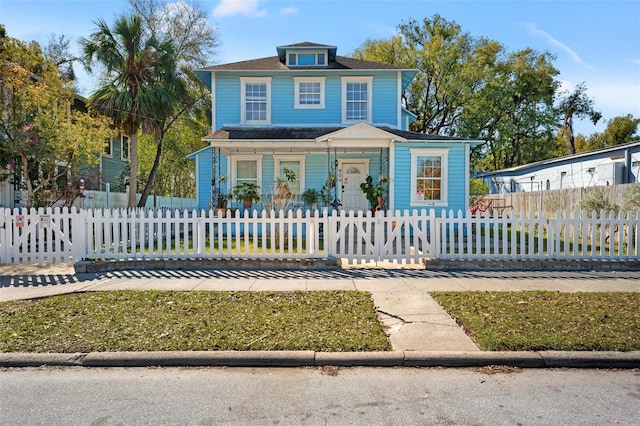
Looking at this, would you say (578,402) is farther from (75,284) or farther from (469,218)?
(75,284)

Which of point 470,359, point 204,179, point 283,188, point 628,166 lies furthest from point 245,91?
point 628,166

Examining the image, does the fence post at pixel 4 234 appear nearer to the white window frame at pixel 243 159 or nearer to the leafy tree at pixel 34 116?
the leafy tree at pixel 34 116

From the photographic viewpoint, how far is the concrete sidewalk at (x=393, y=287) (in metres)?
4.42

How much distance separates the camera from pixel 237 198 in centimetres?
1603

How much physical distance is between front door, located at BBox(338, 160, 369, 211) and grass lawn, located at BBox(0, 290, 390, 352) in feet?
36.2

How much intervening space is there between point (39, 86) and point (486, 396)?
14.1 meters

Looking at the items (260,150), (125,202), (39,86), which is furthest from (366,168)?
(125,202)

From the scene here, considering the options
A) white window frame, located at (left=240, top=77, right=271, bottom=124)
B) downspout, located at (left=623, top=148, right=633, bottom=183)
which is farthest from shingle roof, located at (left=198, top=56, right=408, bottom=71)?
downspout, located at (left=623, top=148, right=633, bottom=183)

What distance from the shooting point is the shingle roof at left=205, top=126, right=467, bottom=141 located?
15.7 metres

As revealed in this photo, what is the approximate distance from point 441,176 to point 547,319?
1127 centimetres

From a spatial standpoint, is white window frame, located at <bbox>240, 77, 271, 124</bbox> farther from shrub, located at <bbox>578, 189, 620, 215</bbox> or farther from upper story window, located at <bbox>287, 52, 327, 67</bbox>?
shrub, located at <bbox>578, 189, 620, 215</bbox>

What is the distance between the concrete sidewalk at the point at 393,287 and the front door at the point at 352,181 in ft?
29.4

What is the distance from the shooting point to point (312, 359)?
439 centimetres

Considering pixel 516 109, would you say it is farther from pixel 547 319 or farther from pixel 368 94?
pixel 547 319
